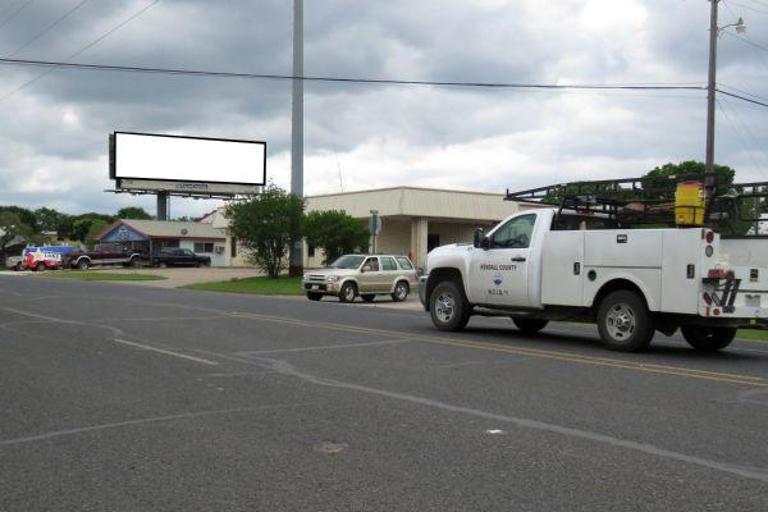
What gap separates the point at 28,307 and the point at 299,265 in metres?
19.7

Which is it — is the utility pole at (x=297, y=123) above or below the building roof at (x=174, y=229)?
above

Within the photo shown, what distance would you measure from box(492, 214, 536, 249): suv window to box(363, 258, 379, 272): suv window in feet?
43.6

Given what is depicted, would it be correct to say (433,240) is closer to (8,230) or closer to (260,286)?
(260,286)

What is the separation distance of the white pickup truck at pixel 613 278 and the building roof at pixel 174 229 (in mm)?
59626

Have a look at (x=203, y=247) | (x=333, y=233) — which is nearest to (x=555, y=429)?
(x=333, y=233)

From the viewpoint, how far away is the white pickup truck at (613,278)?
11.2 meters

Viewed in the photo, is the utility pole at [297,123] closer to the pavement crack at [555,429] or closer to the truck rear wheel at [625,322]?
the truck rear wheel at [625,322]

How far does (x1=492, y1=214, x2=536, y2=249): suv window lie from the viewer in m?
13.4

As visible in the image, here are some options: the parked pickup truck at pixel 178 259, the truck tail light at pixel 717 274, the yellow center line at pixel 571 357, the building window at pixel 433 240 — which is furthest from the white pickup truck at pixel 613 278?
the parked pickup truck at pixel 178 259

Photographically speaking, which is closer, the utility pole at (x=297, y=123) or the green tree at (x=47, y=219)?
the utility pole at (x=297, y=123)

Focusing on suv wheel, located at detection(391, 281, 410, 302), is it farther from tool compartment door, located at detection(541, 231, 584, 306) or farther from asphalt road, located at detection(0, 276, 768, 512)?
tool compartment door, located at detection(541, 231, 584, 306)

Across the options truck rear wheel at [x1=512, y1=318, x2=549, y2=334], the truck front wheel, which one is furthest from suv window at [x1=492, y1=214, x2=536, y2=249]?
truck rear wheel at [x1=512, y1=318, x2=549, y2=334]

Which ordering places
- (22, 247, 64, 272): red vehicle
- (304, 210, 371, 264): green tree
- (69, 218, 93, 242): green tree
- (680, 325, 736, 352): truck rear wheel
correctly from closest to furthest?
(680, 325, 736, 352): truck rear wheel < (304, 210, 371, 264): green tree < (22, 247, 64, 272): red vehicle < (69, 218, 93, 242): green tree

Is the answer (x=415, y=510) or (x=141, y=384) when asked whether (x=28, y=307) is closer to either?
(x=141, y=384)
